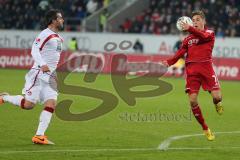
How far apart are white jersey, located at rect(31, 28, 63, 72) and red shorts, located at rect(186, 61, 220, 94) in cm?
256

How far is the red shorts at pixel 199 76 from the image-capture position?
13.1 m

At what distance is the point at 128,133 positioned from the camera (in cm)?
1406

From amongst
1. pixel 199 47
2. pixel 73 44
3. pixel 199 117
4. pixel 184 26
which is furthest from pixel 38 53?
pixel 73 44

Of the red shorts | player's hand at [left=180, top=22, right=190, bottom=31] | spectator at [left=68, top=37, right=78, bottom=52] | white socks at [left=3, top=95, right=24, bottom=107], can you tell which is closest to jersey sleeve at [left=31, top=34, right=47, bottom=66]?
white socks at [left=3, top=95, right=24, bottom=107]

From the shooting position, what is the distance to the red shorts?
13070 millimetres

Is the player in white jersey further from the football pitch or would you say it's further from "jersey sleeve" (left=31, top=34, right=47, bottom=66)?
the football pitch

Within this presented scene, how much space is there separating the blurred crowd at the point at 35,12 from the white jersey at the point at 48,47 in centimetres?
2972

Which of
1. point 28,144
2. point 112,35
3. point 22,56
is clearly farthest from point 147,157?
point 112,35

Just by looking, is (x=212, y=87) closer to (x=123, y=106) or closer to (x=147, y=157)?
(x=147, y=157)

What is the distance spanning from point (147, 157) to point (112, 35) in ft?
94.1

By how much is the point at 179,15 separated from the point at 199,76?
26.4 m

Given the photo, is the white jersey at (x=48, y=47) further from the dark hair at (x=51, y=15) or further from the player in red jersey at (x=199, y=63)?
the player in red jersey at (x=199, y=63)

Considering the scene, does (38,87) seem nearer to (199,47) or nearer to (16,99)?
(16,99)

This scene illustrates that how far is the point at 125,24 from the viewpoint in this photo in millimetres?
40688
